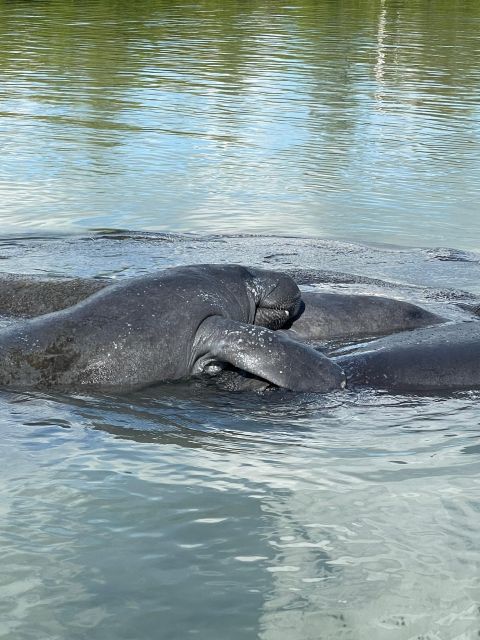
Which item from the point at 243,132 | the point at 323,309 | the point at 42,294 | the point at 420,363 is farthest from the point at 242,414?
the point at 243,132

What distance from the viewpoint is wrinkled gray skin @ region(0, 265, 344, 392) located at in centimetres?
765

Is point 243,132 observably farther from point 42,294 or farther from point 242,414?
point 242,414

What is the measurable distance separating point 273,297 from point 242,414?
1744 mm

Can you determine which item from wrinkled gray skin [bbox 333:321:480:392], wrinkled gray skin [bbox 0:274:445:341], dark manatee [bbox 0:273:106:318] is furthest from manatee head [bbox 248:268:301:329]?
dark manatee [bbox 0:273:106:318]

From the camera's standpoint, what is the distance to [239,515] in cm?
598

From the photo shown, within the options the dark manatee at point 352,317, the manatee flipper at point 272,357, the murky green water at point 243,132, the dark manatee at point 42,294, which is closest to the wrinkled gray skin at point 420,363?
the manatee flipper at point 272,357

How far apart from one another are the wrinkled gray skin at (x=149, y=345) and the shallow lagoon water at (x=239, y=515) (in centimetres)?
17

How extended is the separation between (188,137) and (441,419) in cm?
1314

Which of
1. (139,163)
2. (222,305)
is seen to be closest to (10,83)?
(139,163)

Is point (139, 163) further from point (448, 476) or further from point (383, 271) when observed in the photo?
point (448, 476)

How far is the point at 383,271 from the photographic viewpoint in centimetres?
1177

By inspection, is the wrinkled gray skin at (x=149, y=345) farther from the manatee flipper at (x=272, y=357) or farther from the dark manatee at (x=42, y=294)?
the dark manatee at (x=42, y=294)

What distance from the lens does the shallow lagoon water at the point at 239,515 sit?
508cm

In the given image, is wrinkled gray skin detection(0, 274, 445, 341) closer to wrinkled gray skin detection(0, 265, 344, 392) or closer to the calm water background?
the calm water background
